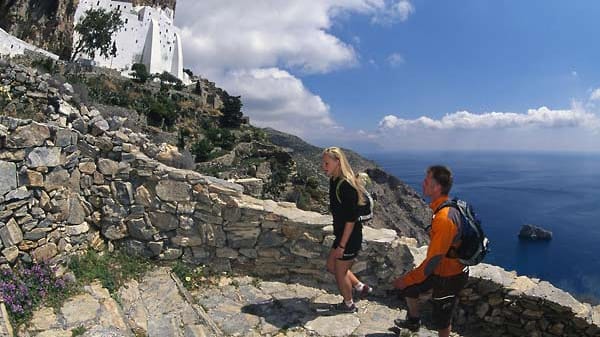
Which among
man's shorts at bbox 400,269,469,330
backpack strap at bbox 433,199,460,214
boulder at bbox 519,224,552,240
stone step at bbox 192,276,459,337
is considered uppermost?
backpack strap at bbox 433,199,460,214

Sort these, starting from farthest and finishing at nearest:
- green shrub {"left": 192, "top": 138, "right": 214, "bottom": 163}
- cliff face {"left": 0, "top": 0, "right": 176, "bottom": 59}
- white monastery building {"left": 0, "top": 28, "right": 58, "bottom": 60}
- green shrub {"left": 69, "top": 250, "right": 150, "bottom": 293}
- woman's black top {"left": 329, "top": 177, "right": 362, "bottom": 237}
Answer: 1. cliff face {"left": 0, "top": 0, "right": 176, "bottom": 59}
2. green shrub {"left": 192, "top": 138, "right": 214, "bottom": 163}
3. white monastery building {"left": 0, "top": 28, "right": 58, "bottom": 60}
4. green shrub {"left": 69, "top": 250, "right": 150, "bottom": 293}
5. woman's black top {"left": 329, "top": 177, "right": 362, "bottom": 237}

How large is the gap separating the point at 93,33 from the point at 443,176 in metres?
51.6

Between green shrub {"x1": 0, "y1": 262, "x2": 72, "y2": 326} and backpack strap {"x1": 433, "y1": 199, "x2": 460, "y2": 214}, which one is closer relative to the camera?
backpack strap {"x1": 433, "y1": 199, "x2": 460, "y2": 214}

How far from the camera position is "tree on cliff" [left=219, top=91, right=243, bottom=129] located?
48.4 meters

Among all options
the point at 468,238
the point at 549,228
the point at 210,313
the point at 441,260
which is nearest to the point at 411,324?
the point at 441,260

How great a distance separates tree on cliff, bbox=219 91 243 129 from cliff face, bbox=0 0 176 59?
59.3ft

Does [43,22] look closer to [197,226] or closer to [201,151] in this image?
[201,151]

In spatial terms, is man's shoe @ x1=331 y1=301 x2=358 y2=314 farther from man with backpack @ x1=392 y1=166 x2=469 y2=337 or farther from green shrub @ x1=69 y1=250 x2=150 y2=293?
green shrub @ x1=69 y1=250 x2=150 y2=293

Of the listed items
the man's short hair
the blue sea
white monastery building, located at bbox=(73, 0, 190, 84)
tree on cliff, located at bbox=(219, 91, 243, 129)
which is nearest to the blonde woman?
the man's short hair

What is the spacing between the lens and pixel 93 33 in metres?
45.4

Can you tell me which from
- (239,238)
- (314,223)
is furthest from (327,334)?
(239,238)

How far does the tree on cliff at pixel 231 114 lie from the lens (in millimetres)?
48381

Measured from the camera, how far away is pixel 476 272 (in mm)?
4688

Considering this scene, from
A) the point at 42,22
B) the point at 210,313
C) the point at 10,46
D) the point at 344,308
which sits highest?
the point at 42,22
